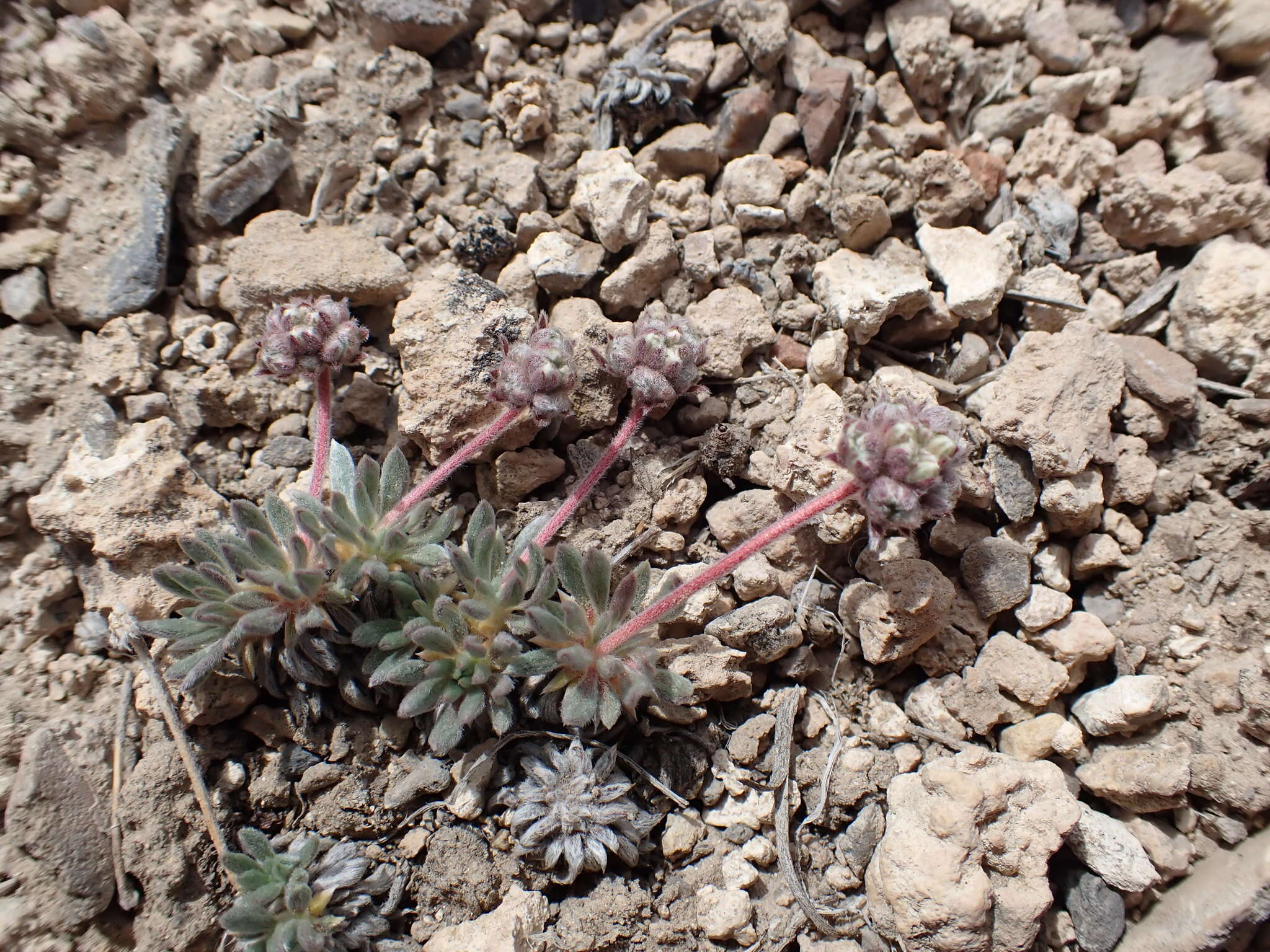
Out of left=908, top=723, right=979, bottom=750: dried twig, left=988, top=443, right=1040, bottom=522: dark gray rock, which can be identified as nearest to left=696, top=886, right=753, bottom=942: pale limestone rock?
left=908, top=723, right=979, bottom=750: dried twig

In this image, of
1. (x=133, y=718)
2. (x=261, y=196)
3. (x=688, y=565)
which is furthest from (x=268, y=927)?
(x=261, y=196)

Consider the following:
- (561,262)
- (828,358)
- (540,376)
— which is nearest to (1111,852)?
(828,358)

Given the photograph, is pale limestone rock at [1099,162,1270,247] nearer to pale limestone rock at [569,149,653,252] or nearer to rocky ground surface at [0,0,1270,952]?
rocky ground surface at [0,0,1270,952]

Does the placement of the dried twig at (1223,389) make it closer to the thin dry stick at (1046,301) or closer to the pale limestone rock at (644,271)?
the thin dry stick at (1046,301)

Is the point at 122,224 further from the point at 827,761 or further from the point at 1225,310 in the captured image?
the point at 1225,310

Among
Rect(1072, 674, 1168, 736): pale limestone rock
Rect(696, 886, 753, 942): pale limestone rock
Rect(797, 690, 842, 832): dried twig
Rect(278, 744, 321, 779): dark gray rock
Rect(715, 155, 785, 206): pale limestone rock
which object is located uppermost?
Rect(715, 155, 785, 206): pale limestone rock
